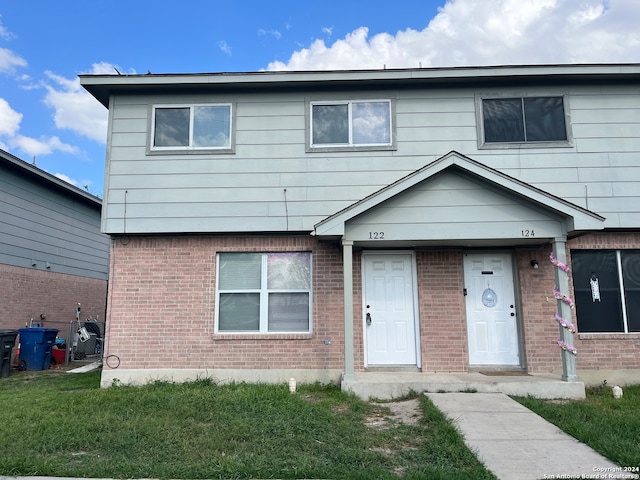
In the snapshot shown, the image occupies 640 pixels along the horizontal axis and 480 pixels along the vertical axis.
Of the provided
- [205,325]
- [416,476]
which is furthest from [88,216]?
[416,476]

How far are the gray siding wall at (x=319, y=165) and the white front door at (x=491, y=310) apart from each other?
1.74m

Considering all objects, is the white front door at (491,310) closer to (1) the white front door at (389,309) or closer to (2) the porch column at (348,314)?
(1) the white front door at (389,309)

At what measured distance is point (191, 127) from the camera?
8.90 m

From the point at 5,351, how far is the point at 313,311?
7173 mm

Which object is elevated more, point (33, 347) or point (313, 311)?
point (313, 311)

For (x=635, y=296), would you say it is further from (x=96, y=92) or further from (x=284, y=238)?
(x=96, y=92)

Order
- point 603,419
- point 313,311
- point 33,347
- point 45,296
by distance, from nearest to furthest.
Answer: point 603,419 < point 313,311 < point 33,347 < point 45,296

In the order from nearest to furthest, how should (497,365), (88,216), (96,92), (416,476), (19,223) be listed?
(416,476) → (497,365) → (96,92) → (19,223) → (88,216)

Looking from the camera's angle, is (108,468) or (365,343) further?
(365,343)

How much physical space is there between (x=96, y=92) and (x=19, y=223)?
214 inches

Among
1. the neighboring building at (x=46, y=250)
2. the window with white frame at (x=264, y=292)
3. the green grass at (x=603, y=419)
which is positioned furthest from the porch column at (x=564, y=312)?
the neighboring building at (x=46, y=250)

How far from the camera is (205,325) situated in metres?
8.47

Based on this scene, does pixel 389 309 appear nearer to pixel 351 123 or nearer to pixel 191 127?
pixel 351 123

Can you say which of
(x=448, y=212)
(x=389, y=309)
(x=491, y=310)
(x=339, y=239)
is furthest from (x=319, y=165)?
(x=491, y=310)
